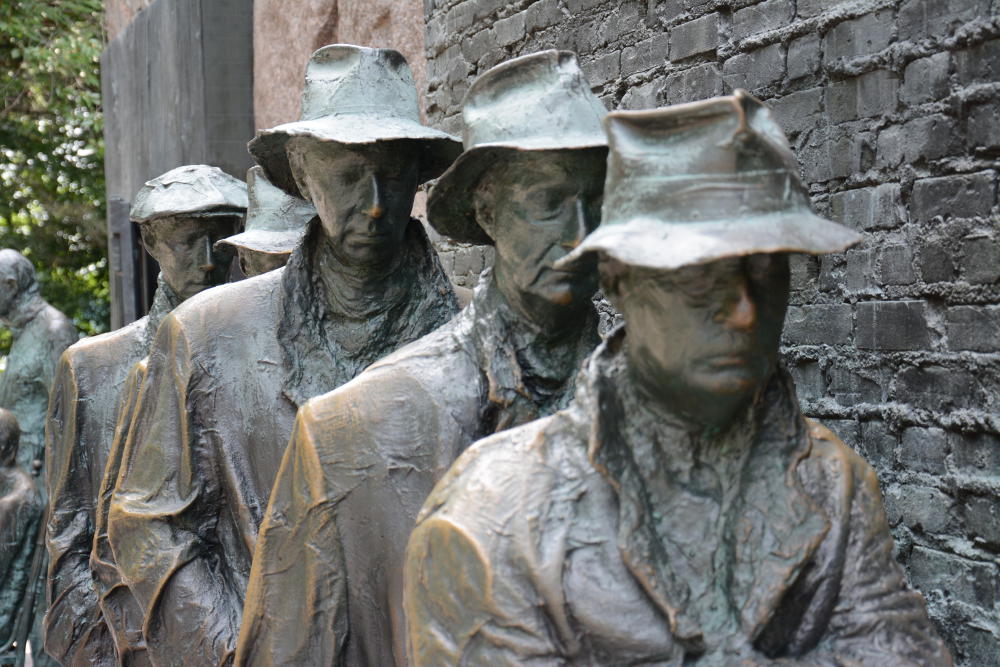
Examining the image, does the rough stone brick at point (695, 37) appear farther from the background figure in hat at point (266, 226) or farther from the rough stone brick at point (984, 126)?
the background figure in hat at point (266, 226)

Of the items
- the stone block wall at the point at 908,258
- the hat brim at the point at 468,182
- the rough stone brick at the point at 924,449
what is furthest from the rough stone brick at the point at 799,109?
the hat brim at the point at 468,182

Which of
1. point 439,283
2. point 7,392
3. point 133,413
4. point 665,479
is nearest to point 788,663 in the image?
point 665,479

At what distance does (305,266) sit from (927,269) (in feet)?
6.72

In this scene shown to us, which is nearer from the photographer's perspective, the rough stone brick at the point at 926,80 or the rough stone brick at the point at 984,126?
the rough stone brick at the point at 984,126

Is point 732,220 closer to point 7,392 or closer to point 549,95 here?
point 549,95

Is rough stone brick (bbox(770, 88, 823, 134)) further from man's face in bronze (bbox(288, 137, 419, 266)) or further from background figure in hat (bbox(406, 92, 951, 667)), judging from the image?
background figure in hat (bbox(406, 92, 951, 667))

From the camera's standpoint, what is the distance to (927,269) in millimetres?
4578

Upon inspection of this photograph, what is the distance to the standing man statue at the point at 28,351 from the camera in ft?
27.0

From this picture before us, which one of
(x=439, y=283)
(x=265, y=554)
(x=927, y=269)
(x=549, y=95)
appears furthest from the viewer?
(x=927, y=269)

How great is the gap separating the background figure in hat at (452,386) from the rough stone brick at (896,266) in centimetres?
206

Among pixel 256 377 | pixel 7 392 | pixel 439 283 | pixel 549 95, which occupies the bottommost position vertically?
pixel 7 392

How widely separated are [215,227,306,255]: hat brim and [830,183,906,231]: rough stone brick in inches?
72.1

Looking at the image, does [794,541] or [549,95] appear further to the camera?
[549,95]

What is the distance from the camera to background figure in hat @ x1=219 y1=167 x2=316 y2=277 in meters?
4.93
